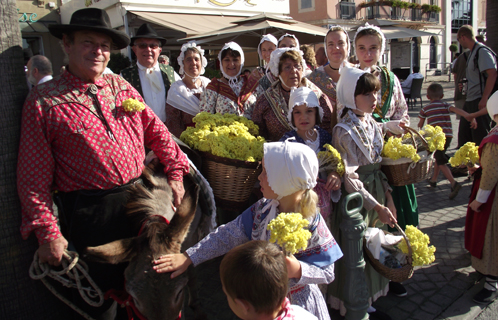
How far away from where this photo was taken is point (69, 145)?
7.29ft

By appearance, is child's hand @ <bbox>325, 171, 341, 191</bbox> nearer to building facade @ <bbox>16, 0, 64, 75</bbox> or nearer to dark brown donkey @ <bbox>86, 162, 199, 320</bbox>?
dark brown donkey @ <bbox>86, 162, 199, 320</bbox>

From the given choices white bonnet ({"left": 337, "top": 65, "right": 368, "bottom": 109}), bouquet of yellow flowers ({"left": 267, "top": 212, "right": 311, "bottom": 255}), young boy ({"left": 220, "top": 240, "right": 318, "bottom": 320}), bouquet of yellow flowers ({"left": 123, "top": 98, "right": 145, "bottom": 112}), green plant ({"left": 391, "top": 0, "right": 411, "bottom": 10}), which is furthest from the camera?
green plant ({"left": 391, "top": 0, "right": 411, "bottom": 10})

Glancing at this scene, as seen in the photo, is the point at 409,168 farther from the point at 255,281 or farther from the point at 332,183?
the point at 255,281

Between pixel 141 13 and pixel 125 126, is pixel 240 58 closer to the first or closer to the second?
pixel 125 126

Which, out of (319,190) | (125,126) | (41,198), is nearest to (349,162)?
(319,190)

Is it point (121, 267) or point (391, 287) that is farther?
point (391, 287)

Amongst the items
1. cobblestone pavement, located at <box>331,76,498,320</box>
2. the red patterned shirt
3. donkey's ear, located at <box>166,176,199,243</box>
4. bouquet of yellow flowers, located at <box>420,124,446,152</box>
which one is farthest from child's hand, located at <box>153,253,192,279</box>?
bouquet of yellow flowers, located at <box>420,124,446,152</box>

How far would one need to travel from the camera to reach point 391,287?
359cm

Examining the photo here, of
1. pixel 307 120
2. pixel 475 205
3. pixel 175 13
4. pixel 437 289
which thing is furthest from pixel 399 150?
pixel 175 13

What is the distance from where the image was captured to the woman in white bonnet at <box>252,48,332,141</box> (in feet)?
11.8

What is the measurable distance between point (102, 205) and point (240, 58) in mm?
2861

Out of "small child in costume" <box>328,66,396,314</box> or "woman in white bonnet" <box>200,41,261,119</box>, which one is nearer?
"small child in costume" <box>328,66,396,314</box>

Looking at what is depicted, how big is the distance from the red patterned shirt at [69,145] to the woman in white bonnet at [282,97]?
5.01 feet

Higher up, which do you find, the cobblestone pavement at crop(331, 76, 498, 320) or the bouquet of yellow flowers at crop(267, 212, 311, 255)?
the bouquet of yellow flowers at crop(267, 212, 311, 255)
